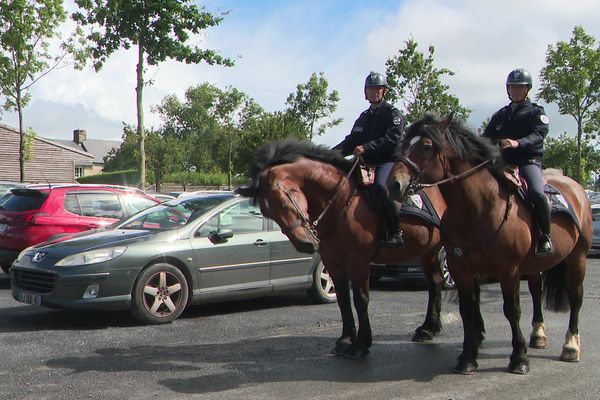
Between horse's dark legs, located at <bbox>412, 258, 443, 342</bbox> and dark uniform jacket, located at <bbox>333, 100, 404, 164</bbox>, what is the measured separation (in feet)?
5.13

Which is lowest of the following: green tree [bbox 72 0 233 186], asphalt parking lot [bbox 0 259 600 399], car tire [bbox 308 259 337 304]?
asphalt parking lot [bbox 0 259 600 399]

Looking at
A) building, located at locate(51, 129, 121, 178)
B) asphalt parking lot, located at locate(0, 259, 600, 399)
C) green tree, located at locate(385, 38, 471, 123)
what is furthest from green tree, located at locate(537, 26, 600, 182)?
building, located at locate(51, 129, 121, 178)

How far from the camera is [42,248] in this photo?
318 inches

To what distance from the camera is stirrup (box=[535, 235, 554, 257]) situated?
6117 mm

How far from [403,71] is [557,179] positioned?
27.1 meters

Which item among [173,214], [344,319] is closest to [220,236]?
[173,214]

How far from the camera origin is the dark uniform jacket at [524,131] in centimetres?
632

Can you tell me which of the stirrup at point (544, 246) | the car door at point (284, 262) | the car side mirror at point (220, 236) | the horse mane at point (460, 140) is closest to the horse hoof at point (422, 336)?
the stirrup at point (544, 246)

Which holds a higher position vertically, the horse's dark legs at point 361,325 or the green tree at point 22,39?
the green tree at point 22,39

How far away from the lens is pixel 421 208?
23.0ft

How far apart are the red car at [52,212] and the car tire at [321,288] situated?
409cm

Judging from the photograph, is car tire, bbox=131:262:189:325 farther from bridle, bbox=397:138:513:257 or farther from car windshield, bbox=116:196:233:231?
bridle, bbox=397:138:513:257

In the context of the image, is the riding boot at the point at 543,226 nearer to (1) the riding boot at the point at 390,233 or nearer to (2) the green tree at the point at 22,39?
(1) the riding boot at the point at 390,233

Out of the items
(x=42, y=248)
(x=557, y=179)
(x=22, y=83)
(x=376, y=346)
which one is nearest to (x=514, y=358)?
(x=376, y=346)
